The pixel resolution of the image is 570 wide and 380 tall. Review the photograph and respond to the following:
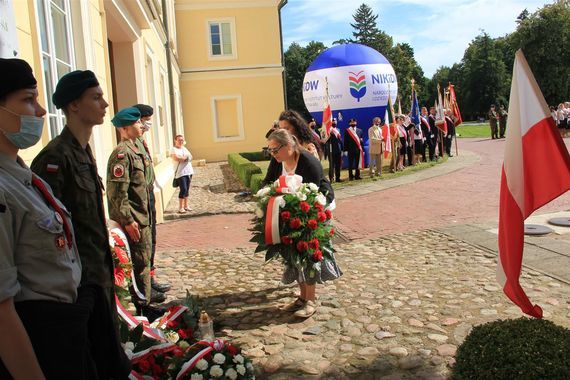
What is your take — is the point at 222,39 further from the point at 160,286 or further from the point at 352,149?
the point at 160,286

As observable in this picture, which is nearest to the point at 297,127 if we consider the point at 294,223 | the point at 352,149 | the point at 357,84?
the point at 294,223

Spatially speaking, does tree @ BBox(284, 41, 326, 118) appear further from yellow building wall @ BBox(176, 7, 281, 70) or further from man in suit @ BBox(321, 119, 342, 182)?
man in suit @ BBox(321, 119, 342, 182)

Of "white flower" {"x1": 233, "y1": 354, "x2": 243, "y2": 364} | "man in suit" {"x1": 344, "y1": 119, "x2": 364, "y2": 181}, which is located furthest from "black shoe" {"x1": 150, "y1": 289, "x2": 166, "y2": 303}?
"man in suit" {"x1": 344, "y1": 119, "x2": 364, "y2": 181}

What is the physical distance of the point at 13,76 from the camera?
177 cm

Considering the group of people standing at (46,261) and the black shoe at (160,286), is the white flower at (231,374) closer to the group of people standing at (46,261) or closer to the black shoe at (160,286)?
the group of people standing at (46,261)

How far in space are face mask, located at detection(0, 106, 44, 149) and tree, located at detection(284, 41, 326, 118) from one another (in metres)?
54.2

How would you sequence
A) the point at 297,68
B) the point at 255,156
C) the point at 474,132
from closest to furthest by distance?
the point at 255,156, the point at 474,132, the point at 297,68

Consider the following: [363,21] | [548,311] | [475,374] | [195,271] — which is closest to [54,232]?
[475,374]

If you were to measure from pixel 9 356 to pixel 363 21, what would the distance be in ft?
292

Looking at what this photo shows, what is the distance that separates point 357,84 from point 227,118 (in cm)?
1244

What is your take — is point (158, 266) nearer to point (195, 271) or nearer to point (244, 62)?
point (195, 271)

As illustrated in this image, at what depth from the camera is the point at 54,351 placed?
5.75 feet

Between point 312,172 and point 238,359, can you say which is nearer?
point 238,359

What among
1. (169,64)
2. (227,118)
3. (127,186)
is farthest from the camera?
(227,118)
